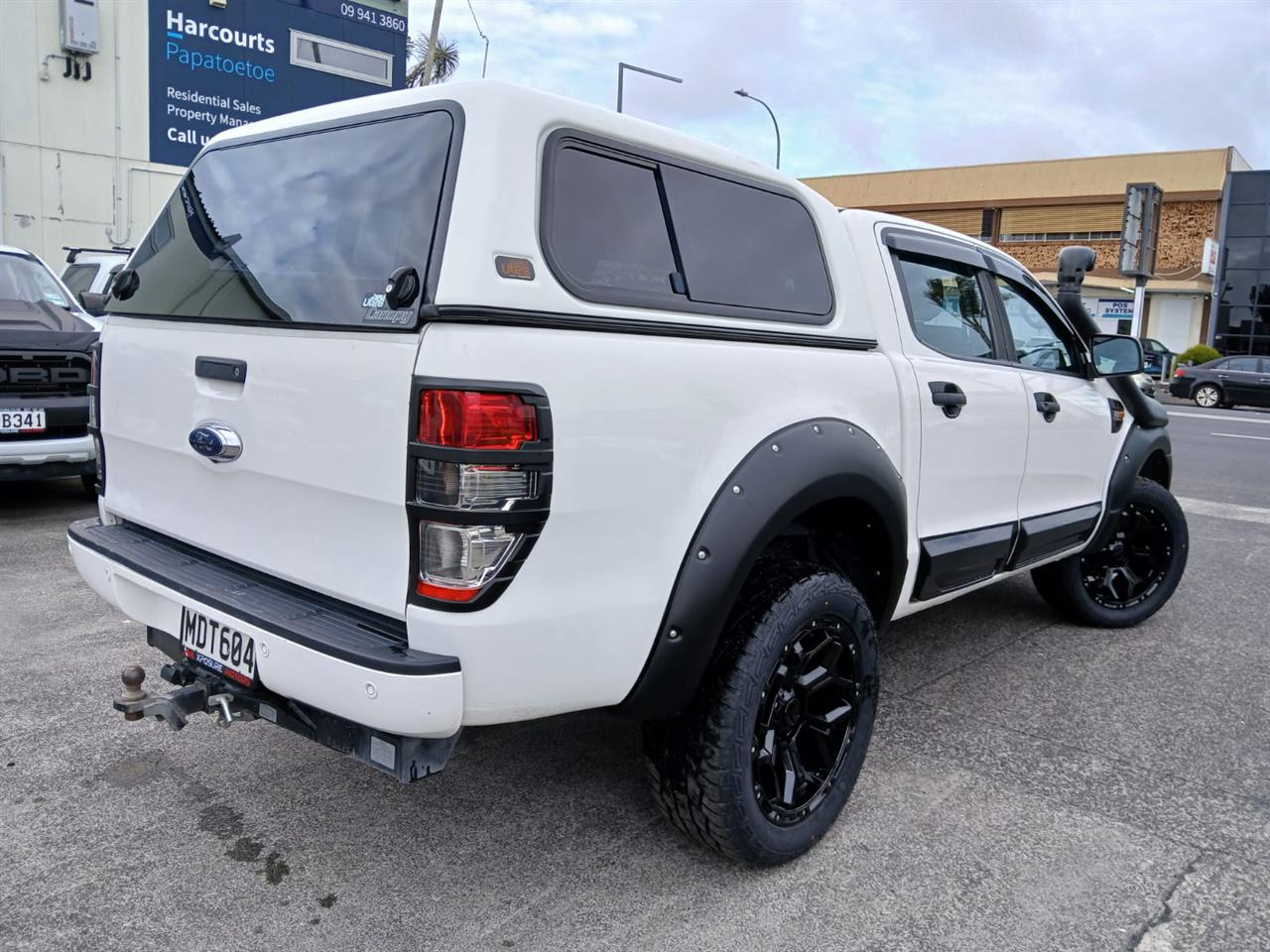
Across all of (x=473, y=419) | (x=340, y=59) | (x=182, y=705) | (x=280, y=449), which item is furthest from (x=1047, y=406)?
(x=340, y=59)

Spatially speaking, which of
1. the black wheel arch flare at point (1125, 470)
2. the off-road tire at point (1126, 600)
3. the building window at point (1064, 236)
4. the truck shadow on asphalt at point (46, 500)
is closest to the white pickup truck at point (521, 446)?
the black wheel arch flare at point (1125, 470)

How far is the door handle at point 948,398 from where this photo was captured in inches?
132

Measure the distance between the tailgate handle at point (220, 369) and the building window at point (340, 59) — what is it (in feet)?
49.9

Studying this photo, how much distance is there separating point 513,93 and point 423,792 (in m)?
2.06

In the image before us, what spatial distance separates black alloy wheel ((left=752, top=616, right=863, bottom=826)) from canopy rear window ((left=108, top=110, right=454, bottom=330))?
1366 millimetres

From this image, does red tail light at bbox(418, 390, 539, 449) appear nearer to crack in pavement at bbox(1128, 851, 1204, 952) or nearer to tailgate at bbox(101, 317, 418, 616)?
tailgate at bbox(101, 317, 418, 616)

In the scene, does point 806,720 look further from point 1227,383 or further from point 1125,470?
point 1227,383

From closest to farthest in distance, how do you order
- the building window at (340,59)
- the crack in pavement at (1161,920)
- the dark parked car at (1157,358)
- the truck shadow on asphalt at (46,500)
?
the crack in pavement at (1161,920) → the truck shadow on asphalt at (46,500) → the building window at (340,59) → the dark parked car at (1157,358)

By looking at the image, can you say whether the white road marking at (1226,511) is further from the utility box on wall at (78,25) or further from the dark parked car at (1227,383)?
the dark parked car at (1227,383)

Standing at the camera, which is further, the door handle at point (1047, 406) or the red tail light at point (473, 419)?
the door handle at point (1047, 406)

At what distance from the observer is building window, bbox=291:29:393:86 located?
52.2 ft

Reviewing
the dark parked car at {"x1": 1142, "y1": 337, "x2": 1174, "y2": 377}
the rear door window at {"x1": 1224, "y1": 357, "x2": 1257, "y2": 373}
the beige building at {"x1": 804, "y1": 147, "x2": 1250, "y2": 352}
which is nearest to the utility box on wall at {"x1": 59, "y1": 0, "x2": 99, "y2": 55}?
the rear door window at {"x1": 1224, "y1": 357, "x2": 1257, "y2": 373}

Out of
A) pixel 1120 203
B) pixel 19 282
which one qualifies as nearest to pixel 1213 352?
pixel 1120 203

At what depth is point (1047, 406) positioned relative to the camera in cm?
402
